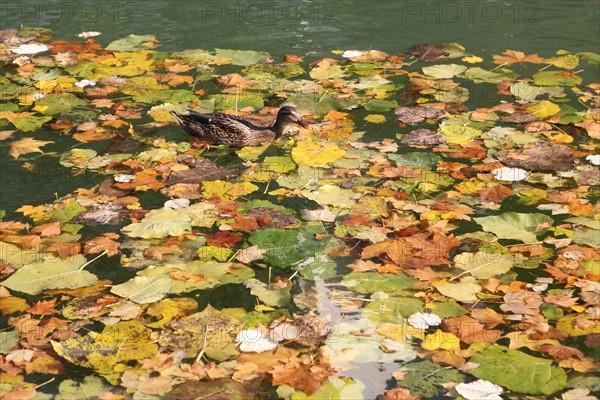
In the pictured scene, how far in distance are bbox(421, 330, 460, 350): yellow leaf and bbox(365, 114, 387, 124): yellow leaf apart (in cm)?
296

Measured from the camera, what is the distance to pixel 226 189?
6.15 meters

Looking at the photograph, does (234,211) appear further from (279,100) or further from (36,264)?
(279,100)

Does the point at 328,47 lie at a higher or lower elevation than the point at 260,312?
higher

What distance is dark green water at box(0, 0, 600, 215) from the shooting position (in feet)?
29.8

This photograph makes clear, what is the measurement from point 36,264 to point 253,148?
2.19m

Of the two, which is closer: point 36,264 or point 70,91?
point 36,264

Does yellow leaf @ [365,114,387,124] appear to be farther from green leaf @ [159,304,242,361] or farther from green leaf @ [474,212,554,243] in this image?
green leaf @ [159,304,242,361]

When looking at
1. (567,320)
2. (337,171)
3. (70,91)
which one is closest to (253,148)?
(337,171)

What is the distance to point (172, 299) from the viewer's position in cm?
489

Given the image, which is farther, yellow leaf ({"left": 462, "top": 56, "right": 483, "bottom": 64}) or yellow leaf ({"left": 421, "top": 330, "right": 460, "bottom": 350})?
yellow leaf ({"left": 462, "top": 56, "right": 483, "bottom": 64})

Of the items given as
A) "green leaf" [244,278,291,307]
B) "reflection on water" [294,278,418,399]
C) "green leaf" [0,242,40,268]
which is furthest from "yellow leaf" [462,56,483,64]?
"green leaf" [0,242,40,268]

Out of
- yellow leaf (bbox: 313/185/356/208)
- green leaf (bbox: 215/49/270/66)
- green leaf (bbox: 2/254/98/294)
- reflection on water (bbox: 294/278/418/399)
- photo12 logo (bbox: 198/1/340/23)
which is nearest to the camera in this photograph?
reflection on water (bbox: 294/278/418/399)

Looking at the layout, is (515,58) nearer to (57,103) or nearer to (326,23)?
(326,23)

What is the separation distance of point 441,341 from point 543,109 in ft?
11.5
